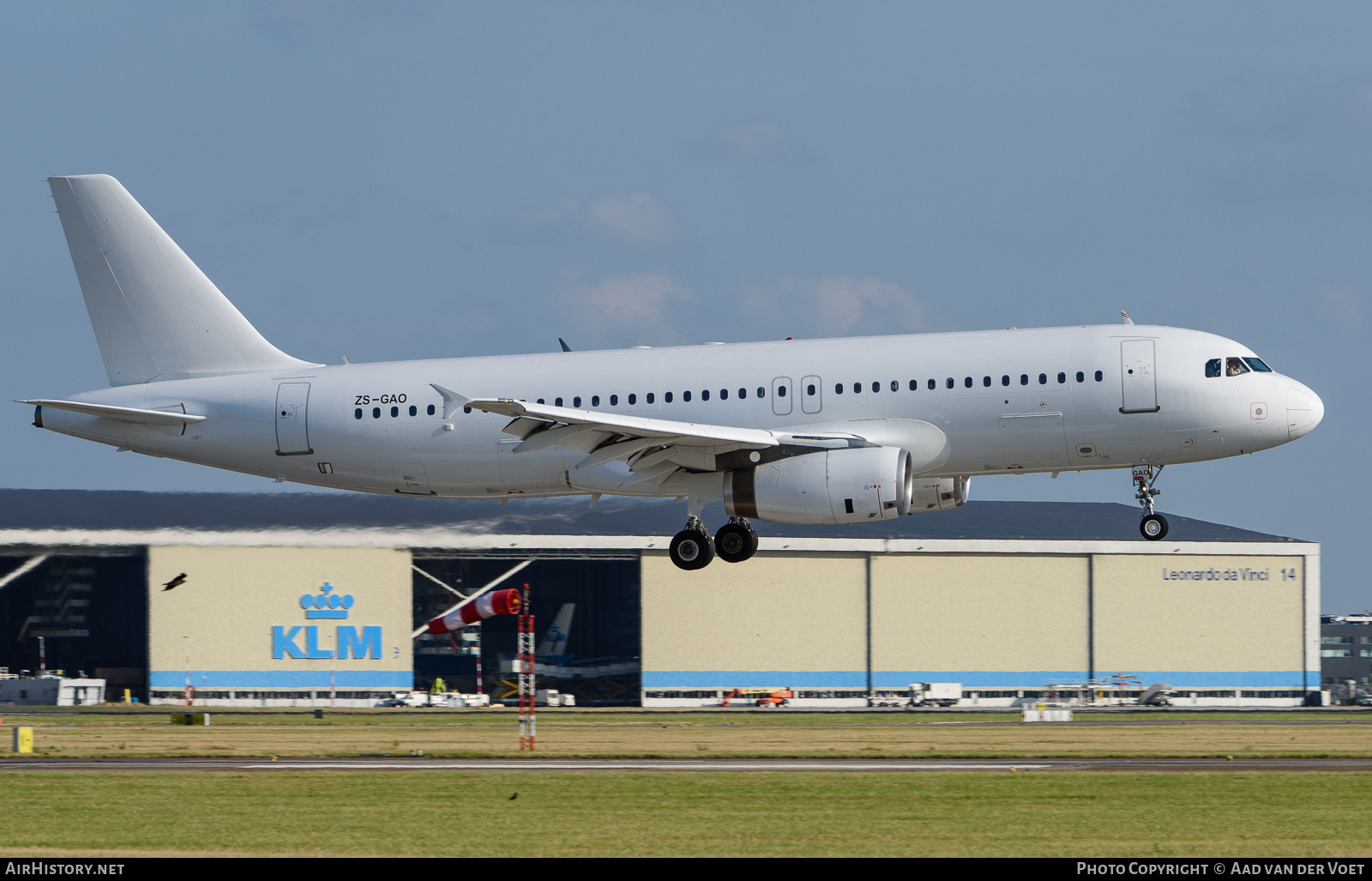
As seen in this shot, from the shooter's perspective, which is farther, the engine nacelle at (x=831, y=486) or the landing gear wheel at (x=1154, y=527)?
the landing gear wheel at (x=1154, y=527)

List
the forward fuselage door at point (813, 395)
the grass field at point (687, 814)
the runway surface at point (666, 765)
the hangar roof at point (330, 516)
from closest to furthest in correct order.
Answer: the grass field at point (687, 814), the forward fuselage door at point (813, 395), the runway surface at point (666, 765), the hangar roof at point (330, 516)

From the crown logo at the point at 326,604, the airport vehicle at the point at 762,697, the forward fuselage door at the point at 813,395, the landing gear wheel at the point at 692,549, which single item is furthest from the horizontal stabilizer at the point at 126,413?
the airport vehicle at the point at 762,697

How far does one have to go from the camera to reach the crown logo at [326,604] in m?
87.1

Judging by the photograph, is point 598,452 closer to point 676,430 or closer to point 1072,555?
point 676,430

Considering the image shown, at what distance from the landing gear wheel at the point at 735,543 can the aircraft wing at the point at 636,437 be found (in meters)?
1.93

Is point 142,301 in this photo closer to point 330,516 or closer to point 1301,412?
point 1301,412

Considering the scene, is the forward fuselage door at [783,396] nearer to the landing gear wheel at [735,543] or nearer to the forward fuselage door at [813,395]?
the forward fuselage door at [813,395]

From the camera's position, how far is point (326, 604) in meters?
87.8

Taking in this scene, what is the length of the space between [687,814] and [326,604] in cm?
6224

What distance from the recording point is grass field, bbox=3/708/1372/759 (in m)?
46.7

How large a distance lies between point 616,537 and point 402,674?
15.0m

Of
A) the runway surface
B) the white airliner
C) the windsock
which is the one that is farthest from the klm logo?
the white airliner

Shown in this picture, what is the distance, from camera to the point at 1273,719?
74.4 metres

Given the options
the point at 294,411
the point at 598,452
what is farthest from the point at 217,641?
the point at 598,452
